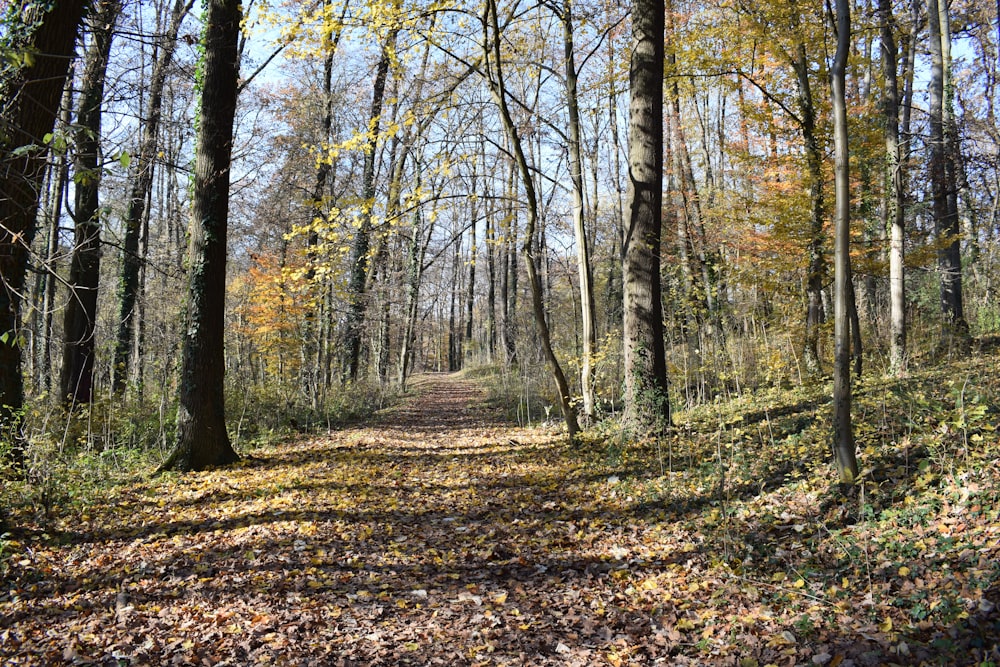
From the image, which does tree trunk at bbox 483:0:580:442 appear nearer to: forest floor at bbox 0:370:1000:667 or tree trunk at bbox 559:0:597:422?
tree trunk at bbox 559:0:597:422

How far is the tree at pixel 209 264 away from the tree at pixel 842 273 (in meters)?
7.17

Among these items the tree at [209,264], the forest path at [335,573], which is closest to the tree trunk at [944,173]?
the forest path at [335,573]

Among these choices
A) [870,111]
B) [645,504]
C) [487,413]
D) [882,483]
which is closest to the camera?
[882,483]

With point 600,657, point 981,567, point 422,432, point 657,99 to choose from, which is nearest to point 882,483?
point 981,567

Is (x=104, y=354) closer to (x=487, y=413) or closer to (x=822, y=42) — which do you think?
(x=487, y=413)

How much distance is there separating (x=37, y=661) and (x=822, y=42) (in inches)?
526

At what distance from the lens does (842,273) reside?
4691 millimetres

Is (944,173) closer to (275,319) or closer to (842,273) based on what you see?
(842,273)

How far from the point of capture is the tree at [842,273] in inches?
182

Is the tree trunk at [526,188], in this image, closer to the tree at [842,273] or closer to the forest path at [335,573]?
the forest path at [335,573]

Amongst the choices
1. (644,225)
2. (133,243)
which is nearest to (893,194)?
(644,225)

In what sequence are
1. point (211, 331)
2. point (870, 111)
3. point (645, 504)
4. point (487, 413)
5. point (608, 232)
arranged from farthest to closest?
point (608, 232) < point (487, 413) < point (870, 111) < point (211, 331) < point (645, 504)

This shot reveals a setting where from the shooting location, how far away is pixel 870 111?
11.5 meters

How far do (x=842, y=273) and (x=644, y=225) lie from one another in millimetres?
3654
